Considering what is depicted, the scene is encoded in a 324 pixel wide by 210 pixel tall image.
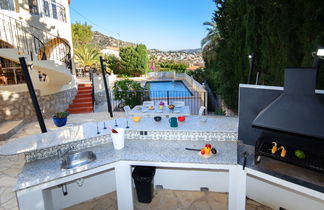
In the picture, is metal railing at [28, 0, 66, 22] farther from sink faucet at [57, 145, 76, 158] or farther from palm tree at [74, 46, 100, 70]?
sink faucet at [57, 145, 76, 158]

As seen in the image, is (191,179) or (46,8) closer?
(191,179)

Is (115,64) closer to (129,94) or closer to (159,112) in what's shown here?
(129,94)

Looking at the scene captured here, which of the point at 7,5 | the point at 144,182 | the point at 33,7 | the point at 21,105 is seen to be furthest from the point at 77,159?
the point at 33,7

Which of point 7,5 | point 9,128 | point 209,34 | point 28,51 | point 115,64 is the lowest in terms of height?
point 9,128

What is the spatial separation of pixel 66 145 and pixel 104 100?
8371mm

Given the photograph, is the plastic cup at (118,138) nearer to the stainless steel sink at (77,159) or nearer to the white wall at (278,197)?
the stainless steel sink at (77,159)

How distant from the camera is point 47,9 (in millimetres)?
8711

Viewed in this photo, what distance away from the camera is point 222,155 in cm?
253

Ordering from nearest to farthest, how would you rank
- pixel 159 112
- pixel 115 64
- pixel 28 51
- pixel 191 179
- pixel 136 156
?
pixel 136 156 → pixel 191 179 → pixel 159 112 → pixel 28 51 → pixel 115 64

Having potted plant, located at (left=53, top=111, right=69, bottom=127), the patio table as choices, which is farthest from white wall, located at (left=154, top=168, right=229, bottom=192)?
potted plant, located at (left=53, top=111, right=69, bottom=127)

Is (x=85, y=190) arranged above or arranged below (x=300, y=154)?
below

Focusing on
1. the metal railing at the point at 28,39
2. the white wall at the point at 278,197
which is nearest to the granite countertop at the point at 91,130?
the white wall at the point at 278,197

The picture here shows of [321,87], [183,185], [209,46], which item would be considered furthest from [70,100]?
[209,46]

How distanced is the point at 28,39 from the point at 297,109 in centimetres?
994
